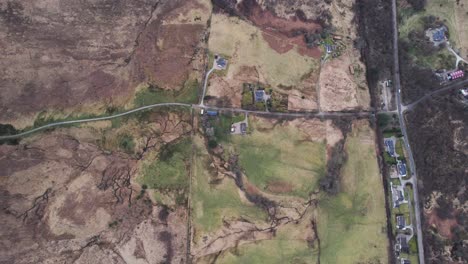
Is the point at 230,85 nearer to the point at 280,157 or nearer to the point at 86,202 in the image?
the point at 280,157

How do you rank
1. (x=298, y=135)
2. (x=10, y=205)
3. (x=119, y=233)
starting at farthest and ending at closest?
(x=298, y=135) < (x=119, y=233) < (x=10, y=205)

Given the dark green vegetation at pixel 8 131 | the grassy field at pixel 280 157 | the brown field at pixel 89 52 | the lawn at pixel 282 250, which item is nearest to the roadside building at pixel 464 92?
the grassy field at pixel 280 157

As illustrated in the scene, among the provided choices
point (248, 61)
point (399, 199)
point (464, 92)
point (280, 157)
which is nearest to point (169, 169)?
point (280, 157)

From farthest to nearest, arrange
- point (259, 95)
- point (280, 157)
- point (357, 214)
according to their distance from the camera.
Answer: point (259, 95), point (357, 214), point (280, 157)

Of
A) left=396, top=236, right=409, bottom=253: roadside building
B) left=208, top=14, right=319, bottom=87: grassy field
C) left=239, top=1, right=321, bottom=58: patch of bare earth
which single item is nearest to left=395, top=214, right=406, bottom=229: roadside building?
left=396, top=236, right=409, bottom=253: roadside building

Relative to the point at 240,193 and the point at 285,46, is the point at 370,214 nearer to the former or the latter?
the point at 240,193

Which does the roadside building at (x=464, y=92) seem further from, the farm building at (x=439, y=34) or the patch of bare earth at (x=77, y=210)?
the patch of bare earth at (x=77, y=210)

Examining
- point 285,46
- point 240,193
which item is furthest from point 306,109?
point 240,193
